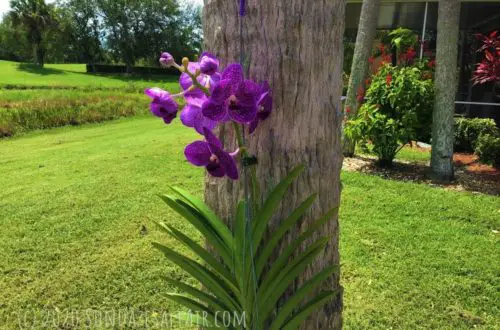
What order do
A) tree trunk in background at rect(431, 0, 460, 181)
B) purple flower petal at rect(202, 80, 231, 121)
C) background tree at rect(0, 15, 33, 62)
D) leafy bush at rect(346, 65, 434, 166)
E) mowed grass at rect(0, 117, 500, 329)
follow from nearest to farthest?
1. purple flower petal at rect(202, 80, 231, 121)
2. mowed grass at rect(0, 117, 500, 329)
3. tree trunk in background at rect(431, 0, 460, 181)
4. leafy bush at rect(346, 65, 434, 166)
5. background tree at rect(0, 15, 33, 62)

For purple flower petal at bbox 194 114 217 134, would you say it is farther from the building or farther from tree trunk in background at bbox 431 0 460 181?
the building

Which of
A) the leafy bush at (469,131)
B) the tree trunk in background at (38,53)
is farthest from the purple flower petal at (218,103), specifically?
the tree trunk in background at (38,53)

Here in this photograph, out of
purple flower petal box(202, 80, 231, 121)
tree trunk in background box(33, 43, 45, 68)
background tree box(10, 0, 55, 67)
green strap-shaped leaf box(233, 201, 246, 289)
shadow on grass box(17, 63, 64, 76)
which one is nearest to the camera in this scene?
purple flower petal box(202, 80, 231, 121)

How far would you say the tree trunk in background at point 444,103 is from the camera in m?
6.18

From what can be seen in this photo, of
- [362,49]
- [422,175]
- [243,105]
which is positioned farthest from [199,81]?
[362,49]

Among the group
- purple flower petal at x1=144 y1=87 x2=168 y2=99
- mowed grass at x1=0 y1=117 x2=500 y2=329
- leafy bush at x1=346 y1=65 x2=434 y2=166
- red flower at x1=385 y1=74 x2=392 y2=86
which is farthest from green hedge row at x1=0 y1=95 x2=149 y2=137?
purple flower petal at x1=144 y1=87 x2=168 y2=99

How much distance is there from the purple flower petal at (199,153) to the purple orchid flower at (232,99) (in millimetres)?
106

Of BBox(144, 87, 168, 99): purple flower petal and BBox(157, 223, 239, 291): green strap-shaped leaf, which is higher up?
BBox(144, 87, 168, 99): purple flower petal

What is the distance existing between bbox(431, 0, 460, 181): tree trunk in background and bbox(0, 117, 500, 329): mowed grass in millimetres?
643

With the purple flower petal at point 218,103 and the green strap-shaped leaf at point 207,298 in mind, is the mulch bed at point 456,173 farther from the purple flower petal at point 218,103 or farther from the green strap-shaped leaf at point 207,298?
the purple flower petal at point 218,103

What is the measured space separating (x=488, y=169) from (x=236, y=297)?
6.91 meters

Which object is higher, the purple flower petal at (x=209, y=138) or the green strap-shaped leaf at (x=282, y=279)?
Answer: the purple flower petal at (x=209, y=138)

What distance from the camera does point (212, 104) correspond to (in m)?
1.45

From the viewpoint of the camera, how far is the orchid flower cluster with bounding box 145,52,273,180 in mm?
1456
